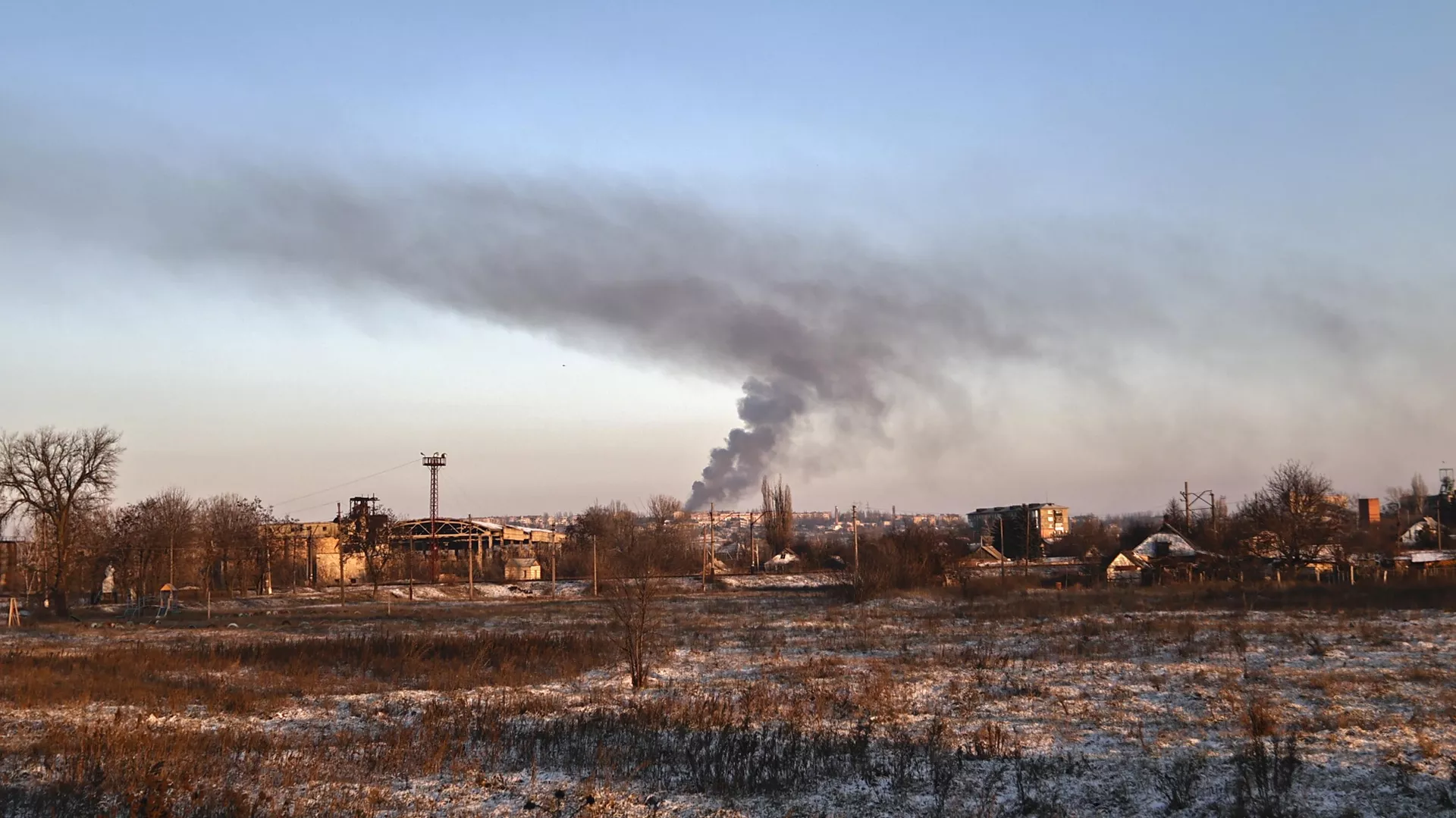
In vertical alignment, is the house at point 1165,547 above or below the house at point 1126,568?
above

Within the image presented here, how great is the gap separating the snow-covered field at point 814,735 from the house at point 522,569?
2052 inches

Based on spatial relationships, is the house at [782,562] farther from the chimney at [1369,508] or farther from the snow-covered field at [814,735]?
the chimney at [1369,508]

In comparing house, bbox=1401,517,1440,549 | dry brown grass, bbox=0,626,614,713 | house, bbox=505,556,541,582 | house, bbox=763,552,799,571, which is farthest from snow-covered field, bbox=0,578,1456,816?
house, bbox=1401,517,1440,549

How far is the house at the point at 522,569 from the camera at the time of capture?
243ft

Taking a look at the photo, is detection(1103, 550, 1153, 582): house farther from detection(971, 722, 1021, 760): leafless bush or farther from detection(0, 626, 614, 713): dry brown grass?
detection(971, 722, 1021, 760): leafless bush

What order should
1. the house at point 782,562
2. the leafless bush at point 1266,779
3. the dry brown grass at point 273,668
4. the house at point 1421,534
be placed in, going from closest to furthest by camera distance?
1. the leafless bush at point 1266,779
2. the dry brown grass at point 273,668
3. the house at point 782,562
4. the house at point 1421,534

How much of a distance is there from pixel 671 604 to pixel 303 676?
1000 inches

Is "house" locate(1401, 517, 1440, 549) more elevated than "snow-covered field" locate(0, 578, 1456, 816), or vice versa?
"snow-covered field" locate(0, 578, 1456, 816)

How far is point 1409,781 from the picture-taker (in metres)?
8.98

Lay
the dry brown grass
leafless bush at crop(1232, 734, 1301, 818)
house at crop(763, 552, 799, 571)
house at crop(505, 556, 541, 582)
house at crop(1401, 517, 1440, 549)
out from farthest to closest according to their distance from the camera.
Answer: house at crop(1401, 517, 1440, 549), house at crop(763, 552, 799, 571), house at crop(505, 556, 541, 582), the dry brown grass, leafless bush at crop(1232, 734, 1301, 818)

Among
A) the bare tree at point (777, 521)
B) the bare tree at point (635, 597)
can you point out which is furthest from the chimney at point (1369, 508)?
the bare tree at point (635, 597)

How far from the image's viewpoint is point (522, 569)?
246 ft

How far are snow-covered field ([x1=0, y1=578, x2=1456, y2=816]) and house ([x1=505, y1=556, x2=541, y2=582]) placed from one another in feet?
171

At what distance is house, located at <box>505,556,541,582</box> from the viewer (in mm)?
74188
